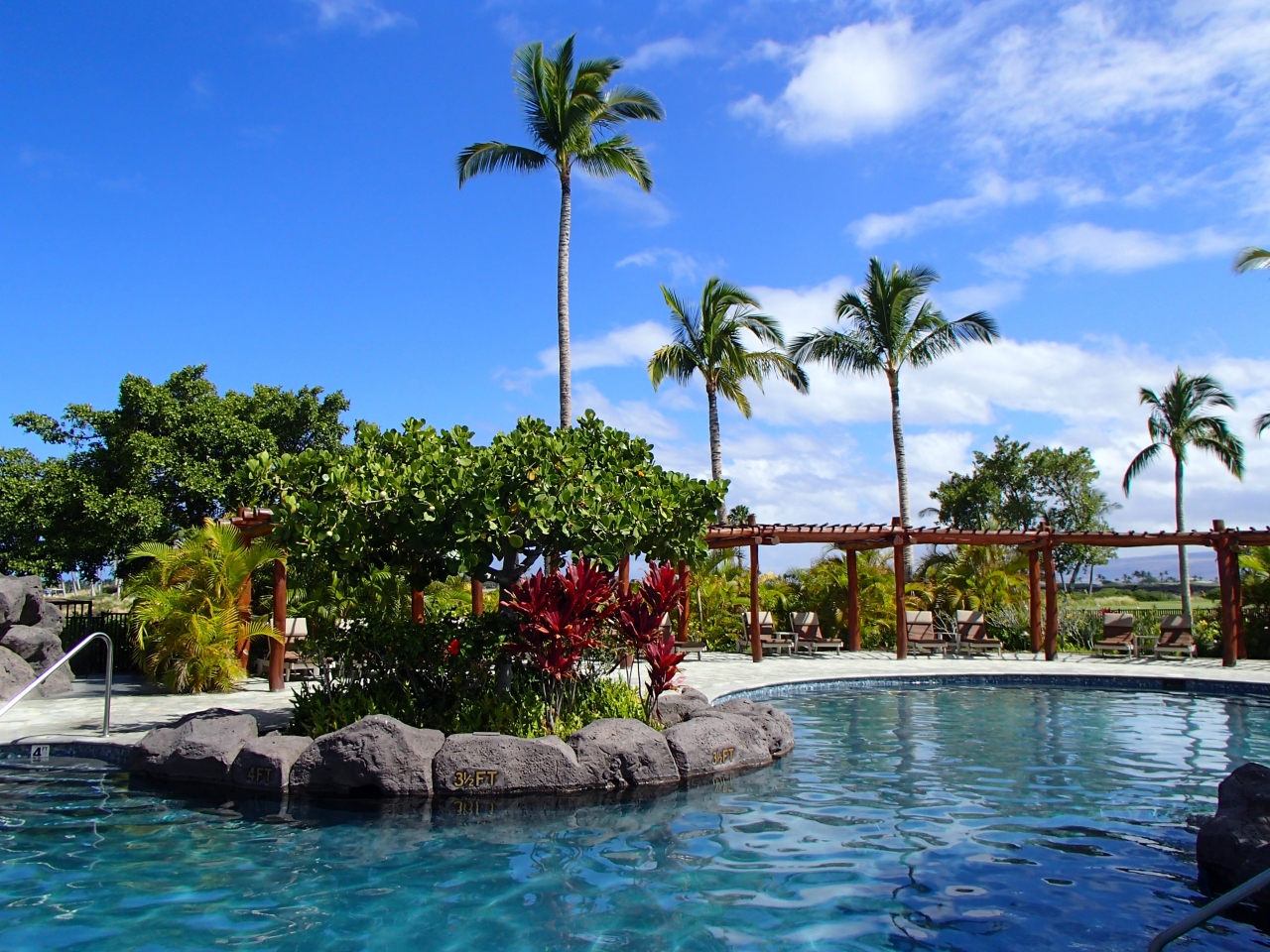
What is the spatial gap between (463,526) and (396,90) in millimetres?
8363

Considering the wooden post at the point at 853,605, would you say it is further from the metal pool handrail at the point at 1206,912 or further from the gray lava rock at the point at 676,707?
the metal pool handrail at the point at 1206,912

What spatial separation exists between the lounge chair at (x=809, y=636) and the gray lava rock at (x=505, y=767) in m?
12.3

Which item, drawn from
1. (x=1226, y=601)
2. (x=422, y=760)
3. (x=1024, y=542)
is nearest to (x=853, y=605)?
(x=1024, y=542)

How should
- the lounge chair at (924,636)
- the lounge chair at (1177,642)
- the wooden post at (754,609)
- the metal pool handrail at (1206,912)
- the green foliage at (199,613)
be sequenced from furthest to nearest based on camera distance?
the lounge chair at (924,636) → the lounge chair at (1177,642) → the wooden post at (754,609) → the green foliage at (199,613) → the metal pool handrail at (1206,912)

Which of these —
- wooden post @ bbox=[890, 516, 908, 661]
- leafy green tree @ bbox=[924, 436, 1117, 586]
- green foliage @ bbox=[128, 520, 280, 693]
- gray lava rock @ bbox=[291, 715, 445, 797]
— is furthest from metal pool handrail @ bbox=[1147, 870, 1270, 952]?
leafy green tree @ bbox=[924, 436, 1117, 586]

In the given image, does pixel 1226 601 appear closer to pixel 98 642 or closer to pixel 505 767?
pixel 505 767

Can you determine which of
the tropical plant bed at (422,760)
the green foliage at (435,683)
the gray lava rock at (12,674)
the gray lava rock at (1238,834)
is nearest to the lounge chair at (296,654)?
the gray lava rock at (12,674)

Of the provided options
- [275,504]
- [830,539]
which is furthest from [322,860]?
[830,539]

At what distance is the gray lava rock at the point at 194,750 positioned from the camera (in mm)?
8180

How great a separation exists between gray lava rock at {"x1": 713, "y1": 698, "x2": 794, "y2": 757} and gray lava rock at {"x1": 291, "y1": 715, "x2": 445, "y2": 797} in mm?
3475

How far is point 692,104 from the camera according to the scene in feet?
48.3

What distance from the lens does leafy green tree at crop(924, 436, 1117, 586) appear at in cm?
3791

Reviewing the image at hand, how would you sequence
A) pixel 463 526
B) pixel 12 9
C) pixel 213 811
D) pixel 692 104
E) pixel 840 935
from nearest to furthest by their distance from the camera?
pixel 840 935
pixel 213 811
pixel 463 526
pixel 12 9
pixel 692 104

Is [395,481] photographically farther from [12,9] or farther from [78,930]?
[12,9]
